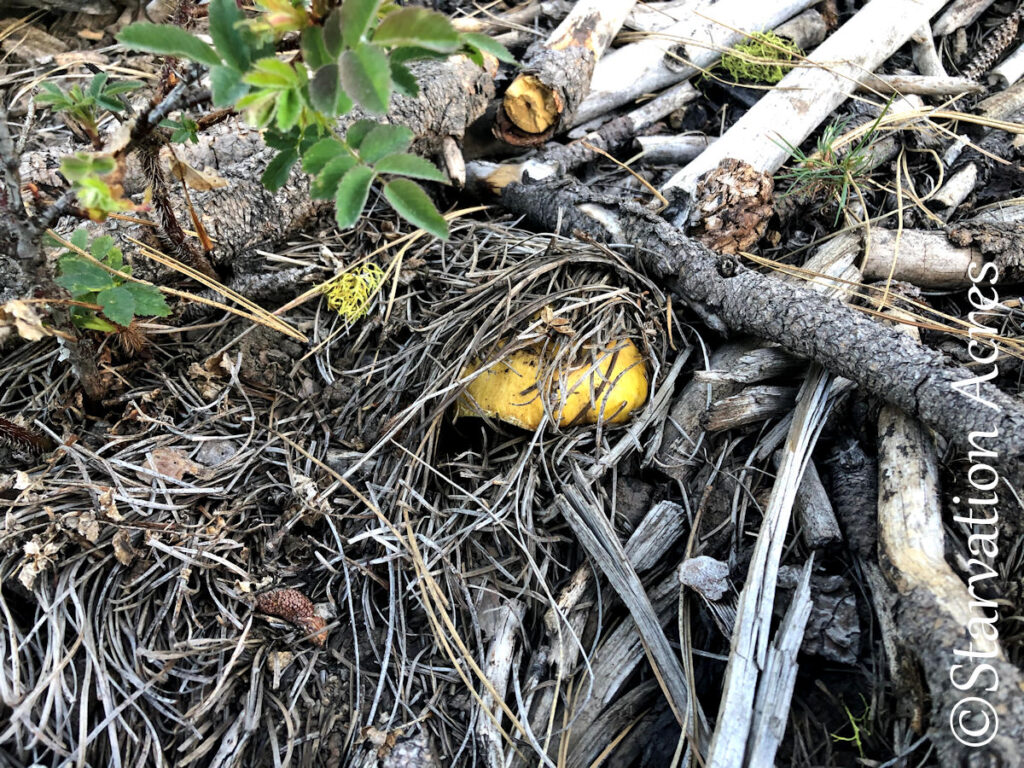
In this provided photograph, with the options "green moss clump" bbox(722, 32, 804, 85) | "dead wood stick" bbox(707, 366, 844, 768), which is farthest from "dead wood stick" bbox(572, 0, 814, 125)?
"dead wood stick" bbox(707, 366, 844, 768)

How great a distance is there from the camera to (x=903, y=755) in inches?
58.4

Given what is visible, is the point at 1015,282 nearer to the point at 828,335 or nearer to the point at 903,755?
the point at 828,335

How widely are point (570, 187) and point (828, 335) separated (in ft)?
3.65

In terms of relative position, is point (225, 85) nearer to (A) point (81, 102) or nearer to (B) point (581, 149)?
(A) point (81, 102)

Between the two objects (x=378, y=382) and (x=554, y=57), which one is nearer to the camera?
(x=378, y=382)

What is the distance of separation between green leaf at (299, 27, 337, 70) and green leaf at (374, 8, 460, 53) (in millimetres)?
139

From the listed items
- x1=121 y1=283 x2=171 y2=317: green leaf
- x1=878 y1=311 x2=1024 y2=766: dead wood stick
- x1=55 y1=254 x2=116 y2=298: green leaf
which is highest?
x1=55 y1=254 x2=116 y2=298: green leaf

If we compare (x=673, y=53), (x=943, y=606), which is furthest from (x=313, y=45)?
(x=673, y=53)

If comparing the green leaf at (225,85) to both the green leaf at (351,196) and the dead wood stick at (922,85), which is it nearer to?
the green leaf at (351,196)

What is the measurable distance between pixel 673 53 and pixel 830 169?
0.93m

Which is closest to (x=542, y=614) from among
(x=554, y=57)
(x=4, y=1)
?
(x=554, y=57)

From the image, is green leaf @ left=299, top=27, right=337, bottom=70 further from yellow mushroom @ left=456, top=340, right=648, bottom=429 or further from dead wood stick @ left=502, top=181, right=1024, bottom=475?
dead wood stick @ left=502, top=181, right=1024, bottom=475

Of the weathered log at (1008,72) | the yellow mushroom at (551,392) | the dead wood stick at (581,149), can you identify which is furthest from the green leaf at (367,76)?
the weathered log at (1008,72)

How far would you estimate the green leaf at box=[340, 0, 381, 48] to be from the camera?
1.22 metres
